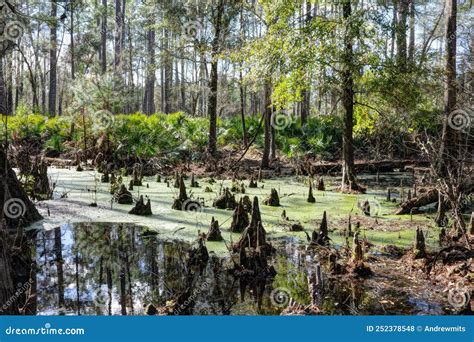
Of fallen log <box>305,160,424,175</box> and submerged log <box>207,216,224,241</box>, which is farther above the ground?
fallen log <box>305,160,424,175</box>

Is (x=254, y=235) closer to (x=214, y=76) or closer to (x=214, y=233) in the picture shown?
(x=214, y=233)

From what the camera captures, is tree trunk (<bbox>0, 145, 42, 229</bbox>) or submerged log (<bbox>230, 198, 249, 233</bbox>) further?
submerged log (<bbox>230, 198, 249, 233</bbox>)

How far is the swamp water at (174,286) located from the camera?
198 inches

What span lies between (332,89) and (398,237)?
18.1 ft

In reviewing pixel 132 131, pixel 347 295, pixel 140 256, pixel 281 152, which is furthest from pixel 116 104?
pixel 347 295

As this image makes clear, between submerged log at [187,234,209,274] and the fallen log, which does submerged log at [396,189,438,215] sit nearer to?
submerged log at [187,234,209,274]

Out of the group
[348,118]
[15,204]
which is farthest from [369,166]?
[15,204]

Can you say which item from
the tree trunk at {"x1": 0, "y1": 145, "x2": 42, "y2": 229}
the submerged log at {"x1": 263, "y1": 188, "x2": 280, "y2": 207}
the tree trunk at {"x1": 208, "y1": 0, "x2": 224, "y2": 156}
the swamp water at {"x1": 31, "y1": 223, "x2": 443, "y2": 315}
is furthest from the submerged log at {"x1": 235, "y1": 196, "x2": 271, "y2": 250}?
the tree trunk at {"x1": 208, "y1": 0, "x2": 224, "y2": 156}

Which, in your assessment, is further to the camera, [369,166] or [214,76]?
Answer: [214,76]

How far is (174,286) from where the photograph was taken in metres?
5.65

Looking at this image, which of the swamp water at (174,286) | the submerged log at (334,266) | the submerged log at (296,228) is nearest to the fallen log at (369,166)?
the submerged log at (296,228)

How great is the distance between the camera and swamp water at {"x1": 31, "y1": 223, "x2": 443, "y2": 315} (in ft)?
16.5

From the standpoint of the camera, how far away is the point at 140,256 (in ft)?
22.2

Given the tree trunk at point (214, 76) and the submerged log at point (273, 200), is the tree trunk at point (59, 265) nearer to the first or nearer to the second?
the submerged log at point (273, 200)
